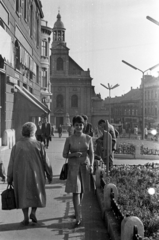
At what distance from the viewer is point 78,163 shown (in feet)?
19.9

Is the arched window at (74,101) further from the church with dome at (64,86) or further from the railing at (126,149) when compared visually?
the railing at (126,149)

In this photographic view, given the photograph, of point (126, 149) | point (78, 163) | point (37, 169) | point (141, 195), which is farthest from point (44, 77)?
point (37, 169)

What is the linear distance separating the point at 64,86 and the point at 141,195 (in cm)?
6824

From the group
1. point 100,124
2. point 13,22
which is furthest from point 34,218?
point 13,22

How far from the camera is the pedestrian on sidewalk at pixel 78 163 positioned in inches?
235

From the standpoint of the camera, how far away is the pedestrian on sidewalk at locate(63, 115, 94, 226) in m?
5.97

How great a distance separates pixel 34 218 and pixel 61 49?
230ft

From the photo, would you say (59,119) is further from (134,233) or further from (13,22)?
(134,233)

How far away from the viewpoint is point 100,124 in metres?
9.09

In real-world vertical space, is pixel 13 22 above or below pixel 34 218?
above

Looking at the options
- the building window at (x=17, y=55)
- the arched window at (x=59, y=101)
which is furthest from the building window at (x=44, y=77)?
the arched window at (x=59, y=101)

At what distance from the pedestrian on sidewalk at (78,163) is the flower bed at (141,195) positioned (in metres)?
0.70

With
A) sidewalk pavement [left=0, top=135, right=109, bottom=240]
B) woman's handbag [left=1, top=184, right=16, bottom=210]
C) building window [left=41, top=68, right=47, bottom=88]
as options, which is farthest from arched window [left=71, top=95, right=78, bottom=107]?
woman's handbag [left=1, top=184, right=16, bottom=210]

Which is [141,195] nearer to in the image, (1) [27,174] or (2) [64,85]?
(1) [27,174]
